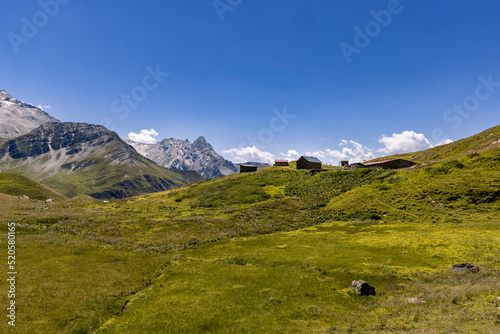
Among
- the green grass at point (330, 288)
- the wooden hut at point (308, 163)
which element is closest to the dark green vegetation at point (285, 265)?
the green grass at point (330, 288)

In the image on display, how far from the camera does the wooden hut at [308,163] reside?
458 feet

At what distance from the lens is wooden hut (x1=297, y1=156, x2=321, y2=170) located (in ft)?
458

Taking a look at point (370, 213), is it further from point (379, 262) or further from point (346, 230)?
point (379, 262)

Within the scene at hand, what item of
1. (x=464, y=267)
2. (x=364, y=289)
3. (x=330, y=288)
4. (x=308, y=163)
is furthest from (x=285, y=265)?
(x=308, y=163)

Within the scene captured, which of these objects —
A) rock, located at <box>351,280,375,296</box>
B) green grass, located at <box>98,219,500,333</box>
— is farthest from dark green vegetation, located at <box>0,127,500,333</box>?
rock, located at <box>351,280,375,296</box>

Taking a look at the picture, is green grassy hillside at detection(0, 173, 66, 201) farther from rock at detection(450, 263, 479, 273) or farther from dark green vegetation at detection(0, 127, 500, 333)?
rock at detection(450, 263, 479, 273)

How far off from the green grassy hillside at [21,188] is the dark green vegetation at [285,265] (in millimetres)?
157069

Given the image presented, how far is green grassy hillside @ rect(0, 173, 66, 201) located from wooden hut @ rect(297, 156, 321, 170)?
630 ft

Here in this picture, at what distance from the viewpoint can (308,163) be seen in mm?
140375

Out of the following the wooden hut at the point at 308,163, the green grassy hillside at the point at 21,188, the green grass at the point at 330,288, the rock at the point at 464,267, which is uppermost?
the wooden hut at the point at 308,163

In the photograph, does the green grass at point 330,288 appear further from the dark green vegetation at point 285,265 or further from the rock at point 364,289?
the rock at point 364,289

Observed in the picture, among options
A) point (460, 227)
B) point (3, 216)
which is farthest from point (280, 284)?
point (3, 216)

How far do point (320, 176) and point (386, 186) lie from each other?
37.7 meters

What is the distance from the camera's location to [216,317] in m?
20.4
